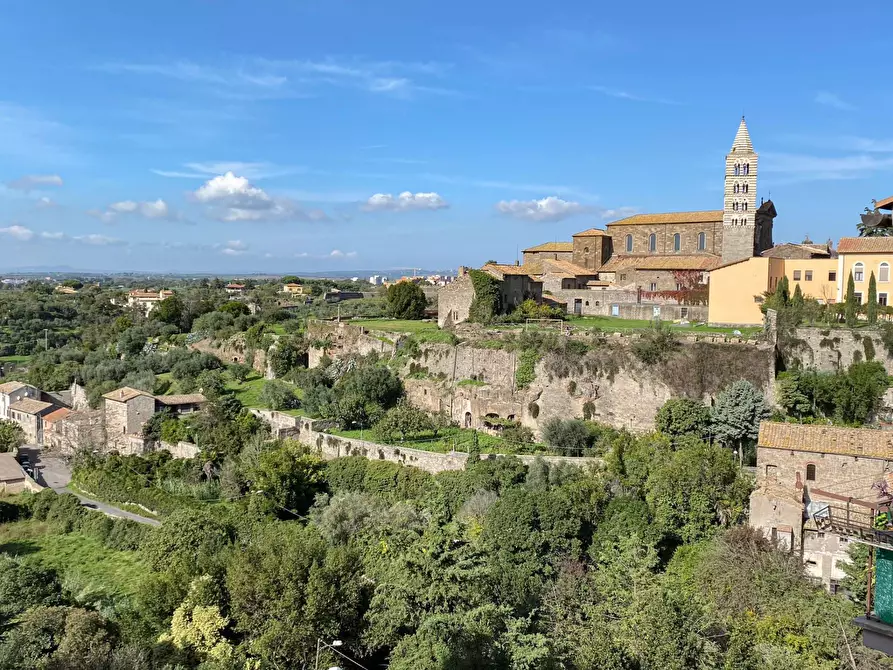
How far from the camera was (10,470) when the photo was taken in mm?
31047

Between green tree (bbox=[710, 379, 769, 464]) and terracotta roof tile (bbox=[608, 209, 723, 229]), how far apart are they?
63.8 feet

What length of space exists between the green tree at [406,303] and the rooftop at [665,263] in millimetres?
11016

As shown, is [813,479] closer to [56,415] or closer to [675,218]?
[675,218]

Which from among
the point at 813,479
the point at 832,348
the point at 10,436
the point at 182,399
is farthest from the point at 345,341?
the point at 813,479

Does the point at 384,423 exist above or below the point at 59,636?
above

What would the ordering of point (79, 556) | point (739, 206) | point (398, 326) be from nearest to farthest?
1. point (79, 556)
2. point (398, 326)
3. point (739, 206)

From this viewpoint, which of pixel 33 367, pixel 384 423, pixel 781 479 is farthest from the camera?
pixel 33 367

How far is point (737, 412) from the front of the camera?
22047mm

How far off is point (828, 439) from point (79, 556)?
23661 millimetres

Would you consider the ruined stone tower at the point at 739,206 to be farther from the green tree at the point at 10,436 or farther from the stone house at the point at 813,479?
the green tree at the point at 10,436

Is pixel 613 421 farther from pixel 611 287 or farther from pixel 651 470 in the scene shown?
pixel 611 287

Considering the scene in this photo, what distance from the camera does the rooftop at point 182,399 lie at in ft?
110

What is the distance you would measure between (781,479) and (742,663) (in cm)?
799

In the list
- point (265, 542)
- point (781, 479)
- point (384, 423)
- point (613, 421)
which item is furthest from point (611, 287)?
point (265, 542)
